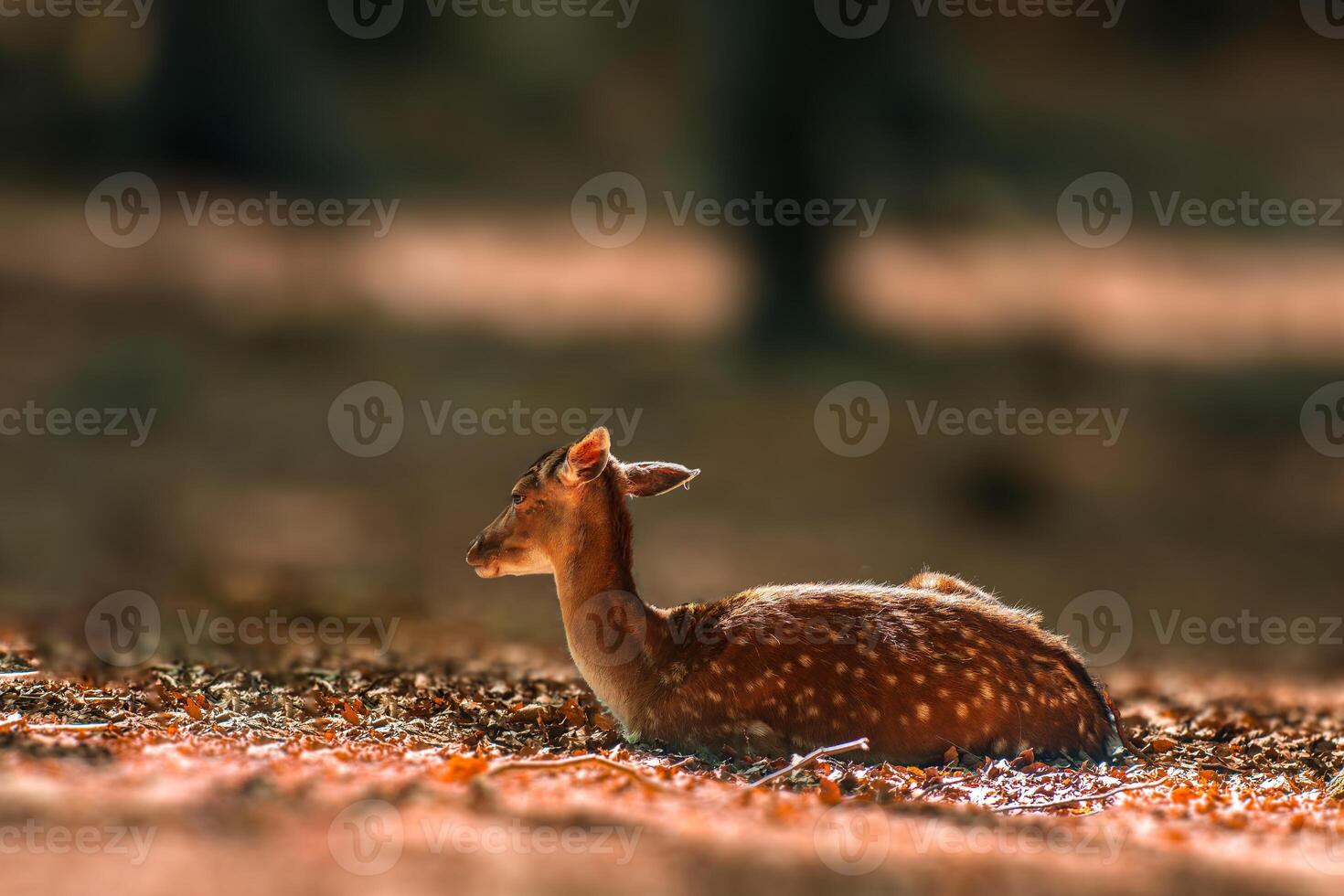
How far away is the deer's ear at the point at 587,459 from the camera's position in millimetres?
6391

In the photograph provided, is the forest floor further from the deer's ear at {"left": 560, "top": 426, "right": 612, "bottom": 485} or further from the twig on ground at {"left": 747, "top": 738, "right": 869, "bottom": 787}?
the deer's ear at {"left": 560, "top": 426, "right": 612, "bottom": 485}

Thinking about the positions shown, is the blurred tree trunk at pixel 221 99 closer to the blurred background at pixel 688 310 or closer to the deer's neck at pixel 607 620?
the blurred background at pixel 688 310

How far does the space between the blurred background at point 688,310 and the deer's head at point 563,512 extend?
2.49 metres

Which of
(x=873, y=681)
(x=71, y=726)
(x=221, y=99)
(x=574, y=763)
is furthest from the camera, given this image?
(x=221, y=99)

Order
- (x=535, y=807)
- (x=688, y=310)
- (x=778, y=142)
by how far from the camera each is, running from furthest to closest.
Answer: (x=688, y=310), (x=778, y=142), (x=535, y=807)

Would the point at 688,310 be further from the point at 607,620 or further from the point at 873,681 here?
the point at 873,681

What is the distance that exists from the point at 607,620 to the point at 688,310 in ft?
50.4

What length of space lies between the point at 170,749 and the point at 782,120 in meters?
14.4

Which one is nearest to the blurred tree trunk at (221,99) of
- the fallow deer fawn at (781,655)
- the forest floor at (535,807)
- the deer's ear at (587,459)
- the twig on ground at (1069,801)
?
the forest floor at (535,807)

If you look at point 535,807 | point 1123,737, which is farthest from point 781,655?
point 535,807

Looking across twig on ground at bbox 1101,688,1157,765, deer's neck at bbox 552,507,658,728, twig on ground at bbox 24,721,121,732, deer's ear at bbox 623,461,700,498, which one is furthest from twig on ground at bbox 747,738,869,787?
twig on ground at bbox 24,721,121,732

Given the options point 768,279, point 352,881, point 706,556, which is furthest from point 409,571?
point 352,881

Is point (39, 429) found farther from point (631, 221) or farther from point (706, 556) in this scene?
point (631, 221)

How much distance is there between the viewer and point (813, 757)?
17.6 ft
